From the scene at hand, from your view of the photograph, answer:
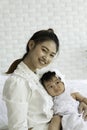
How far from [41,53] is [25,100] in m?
0.24

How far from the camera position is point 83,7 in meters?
2.45

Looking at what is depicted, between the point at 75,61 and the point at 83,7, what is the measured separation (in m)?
0.48

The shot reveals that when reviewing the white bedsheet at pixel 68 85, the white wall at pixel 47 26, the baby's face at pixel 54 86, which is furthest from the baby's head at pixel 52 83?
the white wall at pixel 47 26

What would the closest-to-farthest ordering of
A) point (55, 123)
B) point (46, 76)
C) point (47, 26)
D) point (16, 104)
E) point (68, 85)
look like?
point (16, 104)
point (55, 123)
point (46, 76)
point (68, 85)
point (47, 26)

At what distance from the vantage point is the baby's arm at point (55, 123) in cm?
142

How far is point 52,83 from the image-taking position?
1.55 metres

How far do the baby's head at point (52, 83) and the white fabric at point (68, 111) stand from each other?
3cm

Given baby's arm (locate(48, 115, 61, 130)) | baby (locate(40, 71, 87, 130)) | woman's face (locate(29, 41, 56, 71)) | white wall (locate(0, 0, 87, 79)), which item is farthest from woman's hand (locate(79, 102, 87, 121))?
white wall (locate(0, 0, 87, 79))

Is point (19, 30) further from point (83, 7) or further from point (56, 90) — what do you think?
point (56, 90)

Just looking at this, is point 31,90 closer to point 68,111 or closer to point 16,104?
point 16,104

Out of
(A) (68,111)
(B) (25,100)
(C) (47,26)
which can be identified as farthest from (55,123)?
(C) (47,26)

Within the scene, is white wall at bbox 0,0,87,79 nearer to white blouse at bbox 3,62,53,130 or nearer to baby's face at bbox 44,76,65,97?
baby's face at bbox 44,76,65,97

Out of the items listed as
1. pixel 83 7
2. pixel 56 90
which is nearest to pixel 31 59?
pixel 56 90

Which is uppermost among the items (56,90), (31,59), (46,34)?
(46,34)
